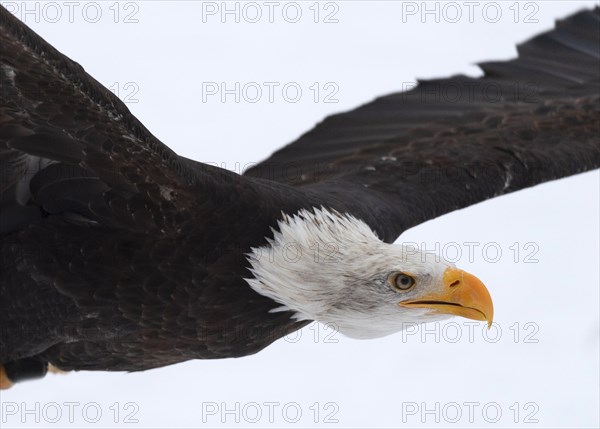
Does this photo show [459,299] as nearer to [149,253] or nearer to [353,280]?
[353,280]

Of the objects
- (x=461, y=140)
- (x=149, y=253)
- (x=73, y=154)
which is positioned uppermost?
(x=461, y=140)

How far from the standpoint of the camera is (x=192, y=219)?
4762 mm

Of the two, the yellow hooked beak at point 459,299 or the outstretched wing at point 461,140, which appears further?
the outstretched wing at point 461,140

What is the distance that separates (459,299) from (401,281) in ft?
0.85

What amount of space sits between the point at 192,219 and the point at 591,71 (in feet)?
12.5

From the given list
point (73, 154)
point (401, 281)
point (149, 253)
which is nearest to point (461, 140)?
point (401, 281)

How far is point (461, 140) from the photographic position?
6.66 m

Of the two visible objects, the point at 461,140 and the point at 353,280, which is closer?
the point at 353,280

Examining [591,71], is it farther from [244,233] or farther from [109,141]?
[109,141]

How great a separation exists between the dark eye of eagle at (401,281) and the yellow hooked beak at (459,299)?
66 mm

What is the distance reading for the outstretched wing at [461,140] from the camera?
19.9 feet

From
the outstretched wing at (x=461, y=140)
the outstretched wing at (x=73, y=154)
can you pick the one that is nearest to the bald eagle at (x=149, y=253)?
the outstretched wing at (x=73, y=154)

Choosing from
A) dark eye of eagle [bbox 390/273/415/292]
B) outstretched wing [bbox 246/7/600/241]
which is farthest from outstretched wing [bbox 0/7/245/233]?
outstretched wing [bbox 246/7/600/241]

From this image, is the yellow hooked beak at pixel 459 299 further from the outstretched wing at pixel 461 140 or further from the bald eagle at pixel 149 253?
the outstretched wing at pixel 461 140
